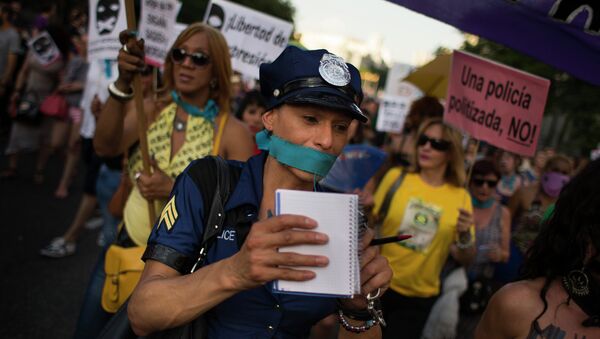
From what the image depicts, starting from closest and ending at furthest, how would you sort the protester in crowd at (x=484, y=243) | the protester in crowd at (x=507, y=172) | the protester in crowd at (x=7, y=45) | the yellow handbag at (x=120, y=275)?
the yellow handbag at (x=120, y=275)
the protester in crowd at (x=484, y=243)
the protester in crowd at (x=507, y=172)
the protester in crowd at (x=7, y=45)

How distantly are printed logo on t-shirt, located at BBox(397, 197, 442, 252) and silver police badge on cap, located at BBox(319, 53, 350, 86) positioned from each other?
2117 millimetres

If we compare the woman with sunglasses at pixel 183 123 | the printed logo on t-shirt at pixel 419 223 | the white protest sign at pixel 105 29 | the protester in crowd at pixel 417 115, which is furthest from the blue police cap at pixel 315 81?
the protester in crowd at pixel 417 115

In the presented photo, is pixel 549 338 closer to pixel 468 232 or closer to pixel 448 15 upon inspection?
pixel 448 15

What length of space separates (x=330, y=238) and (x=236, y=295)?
548mm

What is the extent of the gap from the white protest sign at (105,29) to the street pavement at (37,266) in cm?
203

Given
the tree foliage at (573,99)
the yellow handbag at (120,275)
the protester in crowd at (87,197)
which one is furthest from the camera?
the tree foliage at (573,99)

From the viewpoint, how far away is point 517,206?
18.6ft

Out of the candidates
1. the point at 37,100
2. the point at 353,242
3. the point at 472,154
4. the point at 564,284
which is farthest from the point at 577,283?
the point at 37,100

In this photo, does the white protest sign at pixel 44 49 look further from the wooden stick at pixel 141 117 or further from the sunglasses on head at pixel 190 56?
the wooden stick at pixel 141 117

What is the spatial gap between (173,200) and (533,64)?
1696 centimetres

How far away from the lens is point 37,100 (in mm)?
7453

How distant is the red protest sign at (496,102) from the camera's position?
3.57m

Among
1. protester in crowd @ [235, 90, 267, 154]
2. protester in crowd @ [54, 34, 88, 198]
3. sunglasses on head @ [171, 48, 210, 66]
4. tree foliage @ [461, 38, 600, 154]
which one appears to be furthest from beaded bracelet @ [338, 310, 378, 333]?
tree foliage @ [461, 38, 600, 154]

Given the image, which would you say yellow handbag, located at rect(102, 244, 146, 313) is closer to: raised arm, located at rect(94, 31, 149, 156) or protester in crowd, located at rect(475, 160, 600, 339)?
raised arm, located at rect(94, 31, 149, 156)
